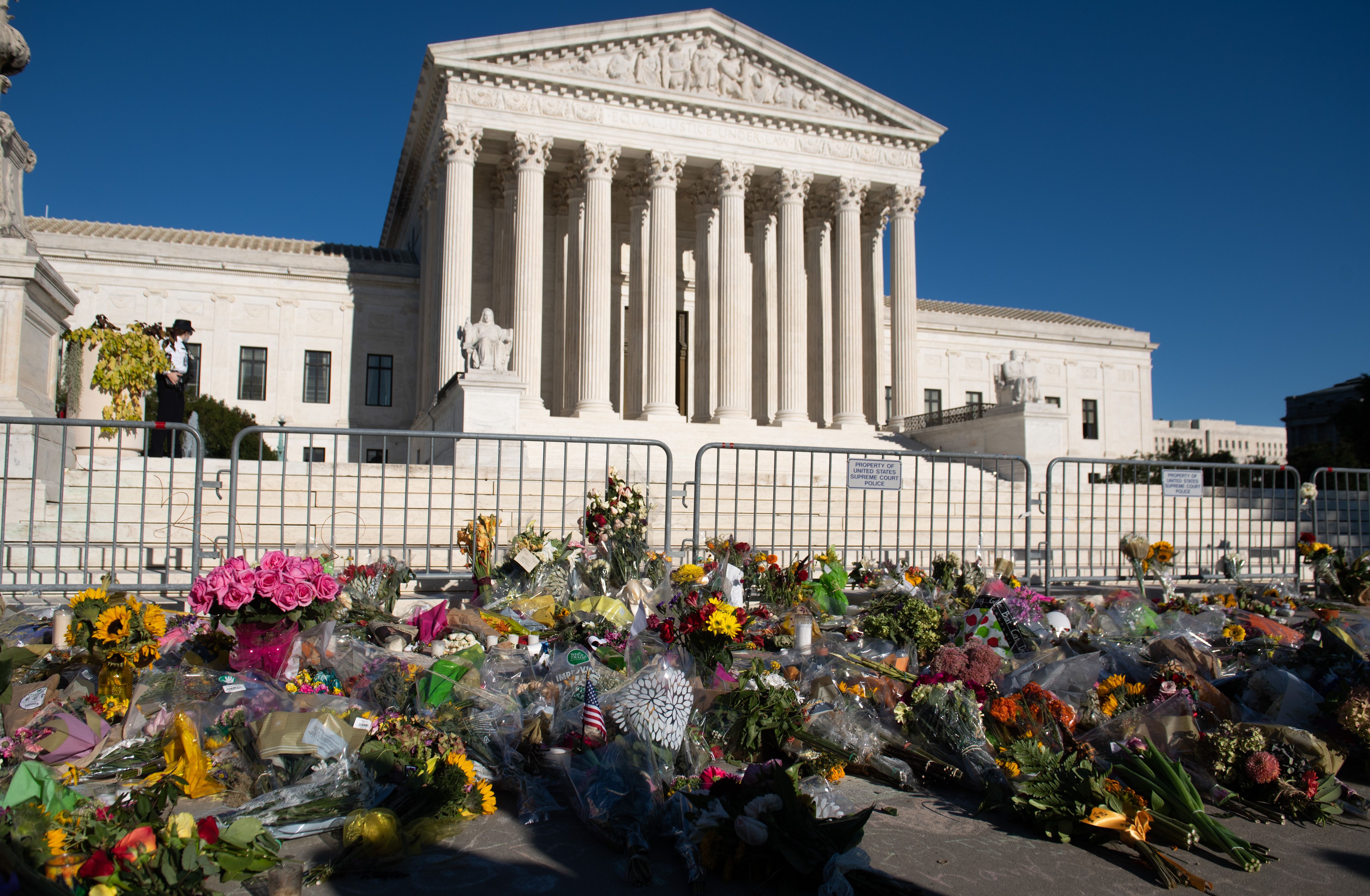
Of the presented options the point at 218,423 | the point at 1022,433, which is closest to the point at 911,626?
the point at 1022,433

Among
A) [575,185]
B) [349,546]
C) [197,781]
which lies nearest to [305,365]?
[575,185]

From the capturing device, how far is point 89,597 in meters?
4.58

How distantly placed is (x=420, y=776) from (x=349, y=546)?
5190 mm

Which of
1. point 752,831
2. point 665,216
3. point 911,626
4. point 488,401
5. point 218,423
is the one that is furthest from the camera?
point 665,216

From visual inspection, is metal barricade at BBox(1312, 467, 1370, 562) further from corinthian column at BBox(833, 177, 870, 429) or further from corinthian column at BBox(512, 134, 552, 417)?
corinthian column at BBox(512, 134, 552, 417)

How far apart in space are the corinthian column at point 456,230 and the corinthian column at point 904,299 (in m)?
13.7

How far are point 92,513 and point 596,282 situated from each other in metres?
17.3

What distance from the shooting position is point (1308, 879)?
134 inches

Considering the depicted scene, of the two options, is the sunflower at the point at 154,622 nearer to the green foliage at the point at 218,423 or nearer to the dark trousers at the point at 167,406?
the dark trousers at the point at 167,406

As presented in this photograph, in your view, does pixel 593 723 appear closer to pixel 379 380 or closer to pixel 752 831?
pixel 752 831

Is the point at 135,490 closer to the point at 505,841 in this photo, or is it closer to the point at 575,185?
the point at 505,841

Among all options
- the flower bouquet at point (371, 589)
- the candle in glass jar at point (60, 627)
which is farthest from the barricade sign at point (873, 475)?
the candle in glass jar at point (60, 627)

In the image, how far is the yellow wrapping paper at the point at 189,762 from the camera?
12.5 feet

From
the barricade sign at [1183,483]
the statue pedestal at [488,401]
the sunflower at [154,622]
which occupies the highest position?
the statue pedestal at [488,401]
